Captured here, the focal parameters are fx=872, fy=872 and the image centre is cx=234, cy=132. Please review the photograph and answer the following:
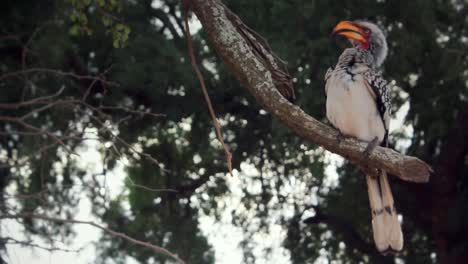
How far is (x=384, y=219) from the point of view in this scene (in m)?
3.46

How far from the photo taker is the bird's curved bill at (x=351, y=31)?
3.93m

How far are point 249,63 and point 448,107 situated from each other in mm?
3706

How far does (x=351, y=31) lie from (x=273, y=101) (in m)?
1.25

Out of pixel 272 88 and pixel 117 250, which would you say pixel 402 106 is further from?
pixel 272 88

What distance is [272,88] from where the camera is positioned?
2.90 metres

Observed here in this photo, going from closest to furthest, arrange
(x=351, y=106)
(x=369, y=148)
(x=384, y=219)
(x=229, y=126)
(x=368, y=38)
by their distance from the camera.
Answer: (x=369, y=148) < (x=384, y=219) < (x=351, y=106) < (x=368, y=38) < (x=229, y=126)

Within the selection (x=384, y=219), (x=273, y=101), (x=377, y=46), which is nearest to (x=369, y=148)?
(x=273, y=101)

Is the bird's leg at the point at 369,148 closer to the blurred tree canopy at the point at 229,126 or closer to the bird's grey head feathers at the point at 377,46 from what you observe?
the bird's grey head feathers at the point at 377,46

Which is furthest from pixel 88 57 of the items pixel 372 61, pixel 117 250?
pixel 372 61

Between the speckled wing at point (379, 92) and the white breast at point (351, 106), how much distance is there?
21 mm

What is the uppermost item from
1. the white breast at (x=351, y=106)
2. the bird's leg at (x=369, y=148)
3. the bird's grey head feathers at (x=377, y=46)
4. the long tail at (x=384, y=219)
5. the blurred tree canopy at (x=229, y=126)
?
the blurred tree canopy at (x=229, y=126)

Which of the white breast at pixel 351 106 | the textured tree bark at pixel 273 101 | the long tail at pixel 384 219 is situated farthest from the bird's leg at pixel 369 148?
the white breast at pixel 351 106

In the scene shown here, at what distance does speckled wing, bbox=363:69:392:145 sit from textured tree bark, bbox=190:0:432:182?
2.40 feet

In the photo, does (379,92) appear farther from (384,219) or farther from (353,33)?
(384,219)
